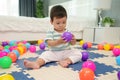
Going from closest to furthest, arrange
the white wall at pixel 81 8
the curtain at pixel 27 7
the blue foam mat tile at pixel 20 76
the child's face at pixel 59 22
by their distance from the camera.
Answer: the blue foam mat tile at pixel 20 76 < the child's face at pixel 59 22 < the white wall at pixel 81 8 < the curtain at pixel 27 7

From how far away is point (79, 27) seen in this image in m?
2.90

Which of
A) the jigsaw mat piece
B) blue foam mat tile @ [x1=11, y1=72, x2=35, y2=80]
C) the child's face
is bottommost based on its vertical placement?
the jigsaw mat piece

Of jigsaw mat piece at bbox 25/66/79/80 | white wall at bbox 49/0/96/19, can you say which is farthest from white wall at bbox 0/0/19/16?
jigsaw mat piece at bbox 25/66/79/80

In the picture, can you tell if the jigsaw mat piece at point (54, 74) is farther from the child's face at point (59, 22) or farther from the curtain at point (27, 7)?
the curtain at point (27, 7)

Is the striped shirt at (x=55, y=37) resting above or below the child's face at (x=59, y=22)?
below

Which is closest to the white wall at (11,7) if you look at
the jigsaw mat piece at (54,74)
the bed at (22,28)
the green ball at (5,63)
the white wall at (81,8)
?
the white wall at (81,8)

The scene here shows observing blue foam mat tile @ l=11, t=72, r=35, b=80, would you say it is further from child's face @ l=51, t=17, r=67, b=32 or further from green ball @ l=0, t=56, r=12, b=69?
child's face @ l=51, t=17, r=67, b=32

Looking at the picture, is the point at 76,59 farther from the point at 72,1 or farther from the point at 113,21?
the point at 72,1

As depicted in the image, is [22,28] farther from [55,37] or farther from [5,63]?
[5,63]

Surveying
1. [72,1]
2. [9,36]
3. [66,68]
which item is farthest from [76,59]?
[72,1]

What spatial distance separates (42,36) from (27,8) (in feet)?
8.06

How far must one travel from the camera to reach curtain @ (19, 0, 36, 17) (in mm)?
4781

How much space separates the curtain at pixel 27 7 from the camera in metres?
4.78

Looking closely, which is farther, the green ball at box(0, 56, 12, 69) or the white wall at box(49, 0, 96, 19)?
the white wall at box(49, 0, 96, 19)
